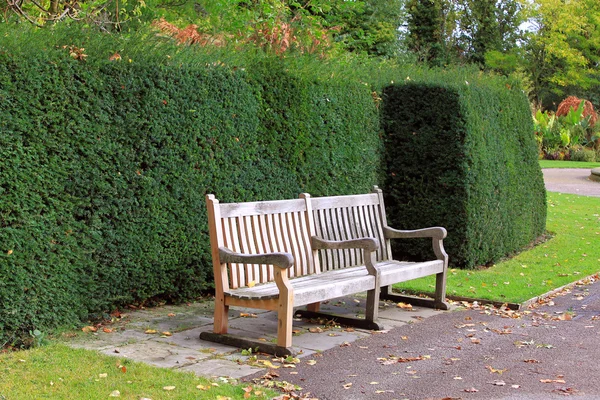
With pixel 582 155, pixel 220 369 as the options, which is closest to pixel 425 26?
pixel 582 155

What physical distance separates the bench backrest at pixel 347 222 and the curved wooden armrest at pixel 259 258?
1.44m

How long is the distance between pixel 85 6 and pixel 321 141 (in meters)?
3.27

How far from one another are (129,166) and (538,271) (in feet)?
18.7

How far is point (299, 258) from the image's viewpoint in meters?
6.87

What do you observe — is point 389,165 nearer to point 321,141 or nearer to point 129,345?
point 321,141

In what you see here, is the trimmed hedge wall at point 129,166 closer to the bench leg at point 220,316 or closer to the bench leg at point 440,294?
the bench leg at point 220,316

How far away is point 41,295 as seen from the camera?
573cm

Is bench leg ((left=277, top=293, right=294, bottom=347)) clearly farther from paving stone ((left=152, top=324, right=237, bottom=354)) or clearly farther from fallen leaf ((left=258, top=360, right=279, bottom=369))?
paving stone ((left=152, top=324, right=237, bottom=354))

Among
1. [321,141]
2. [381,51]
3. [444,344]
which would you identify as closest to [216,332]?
[444,344]

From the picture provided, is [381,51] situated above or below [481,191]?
above

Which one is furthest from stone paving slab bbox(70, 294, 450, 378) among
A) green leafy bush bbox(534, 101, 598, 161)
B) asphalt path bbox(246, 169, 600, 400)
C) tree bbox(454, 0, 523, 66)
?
tree bbox(454, 0, 523, 66)

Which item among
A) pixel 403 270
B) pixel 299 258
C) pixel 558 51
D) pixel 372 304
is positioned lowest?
pixel 372 304

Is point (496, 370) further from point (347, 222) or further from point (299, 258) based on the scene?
point (347, 222)

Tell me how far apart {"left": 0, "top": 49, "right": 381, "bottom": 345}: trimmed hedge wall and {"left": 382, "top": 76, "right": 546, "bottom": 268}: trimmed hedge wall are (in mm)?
1700
